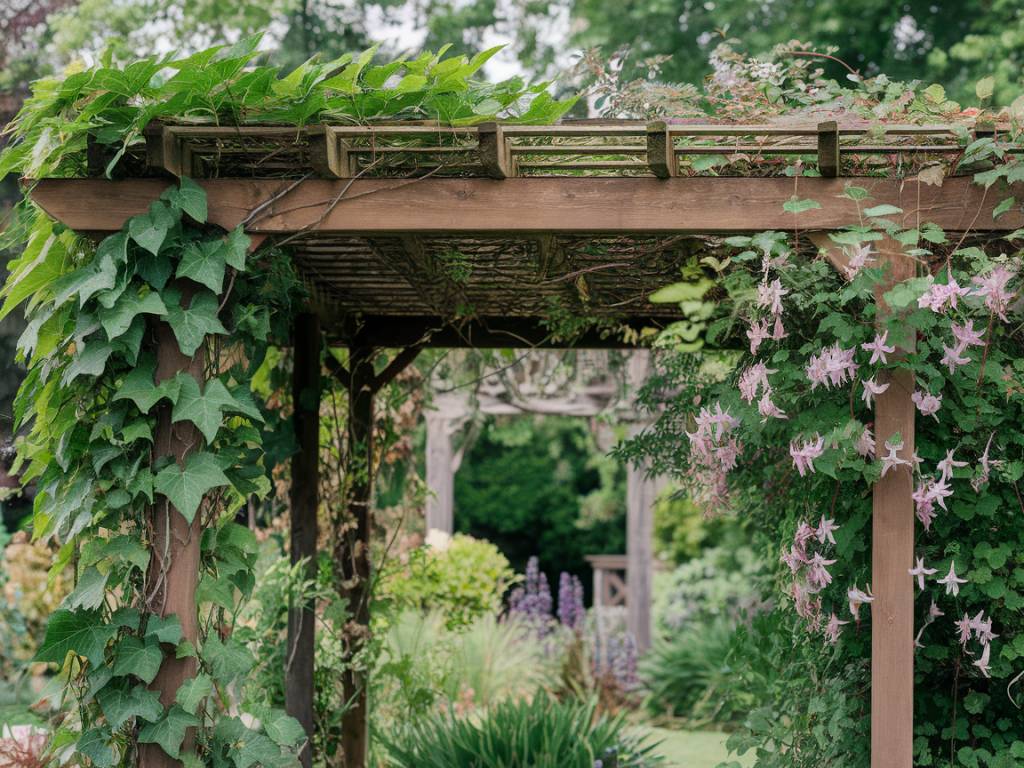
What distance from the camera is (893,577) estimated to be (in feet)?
9.82

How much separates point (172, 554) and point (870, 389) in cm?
189

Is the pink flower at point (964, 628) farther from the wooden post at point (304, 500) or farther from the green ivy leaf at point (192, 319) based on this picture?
the wooden post at point (304, 500)

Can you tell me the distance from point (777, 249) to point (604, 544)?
39.4 ft

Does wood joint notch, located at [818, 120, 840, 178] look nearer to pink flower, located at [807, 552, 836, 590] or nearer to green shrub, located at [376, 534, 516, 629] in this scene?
pink flower, located at [807, 552, 836, 590]

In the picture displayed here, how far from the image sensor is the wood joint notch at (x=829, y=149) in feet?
9.30

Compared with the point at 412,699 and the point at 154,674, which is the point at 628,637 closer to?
the point at 412,699

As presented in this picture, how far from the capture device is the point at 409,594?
20.6 ft

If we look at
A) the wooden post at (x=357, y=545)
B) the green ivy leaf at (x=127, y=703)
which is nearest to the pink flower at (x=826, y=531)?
the green ivy leaf at (x=127, y=703)

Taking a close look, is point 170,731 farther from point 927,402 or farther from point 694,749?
point 694,749

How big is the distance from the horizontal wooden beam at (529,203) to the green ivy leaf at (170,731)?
130 centimetres

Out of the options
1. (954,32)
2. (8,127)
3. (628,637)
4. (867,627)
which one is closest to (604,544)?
(628,637)

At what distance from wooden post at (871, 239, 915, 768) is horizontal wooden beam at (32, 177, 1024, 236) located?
0.58 feet

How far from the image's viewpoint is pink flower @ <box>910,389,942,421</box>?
9.68ft

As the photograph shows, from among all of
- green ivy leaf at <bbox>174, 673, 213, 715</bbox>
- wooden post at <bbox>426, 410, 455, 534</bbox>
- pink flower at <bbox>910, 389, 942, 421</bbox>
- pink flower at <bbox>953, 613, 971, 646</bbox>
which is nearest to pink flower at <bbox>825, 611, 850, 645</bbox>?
pink flower at <bbox>953, 613, 971, 646</bbox>
